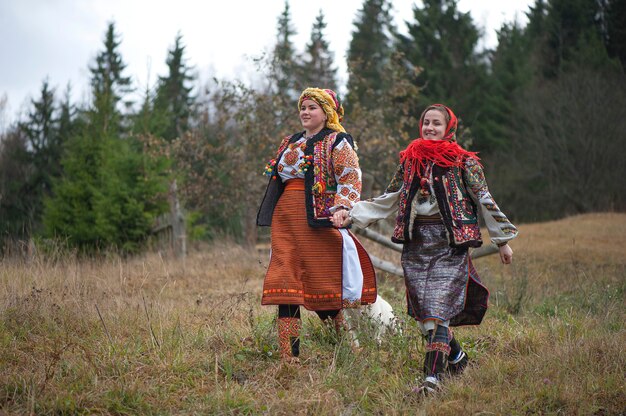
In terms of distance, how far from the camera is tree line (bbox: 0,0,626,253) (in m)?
13.5

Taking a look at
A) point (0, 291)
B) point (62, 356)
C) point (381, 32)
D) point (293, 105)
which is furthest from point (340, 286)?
point (381, 32)

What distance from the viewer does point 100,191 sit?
14766 millimetres

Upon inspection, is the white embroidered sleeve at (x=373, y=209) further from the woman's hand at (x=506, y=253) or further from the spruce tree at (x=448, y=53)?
the spruce tree at (x=448, y=53)

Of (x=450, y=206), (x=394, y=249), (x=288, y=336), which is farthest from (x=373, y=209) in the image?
(x=394, y=249)

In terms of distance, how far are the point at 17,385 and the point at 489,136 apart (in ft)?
82.0

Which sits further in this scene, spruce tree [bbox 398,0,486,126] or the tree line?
spruce tree [bbox 398,0,486,126]

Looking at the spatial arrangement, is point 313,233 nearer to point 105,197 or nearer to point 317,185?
point 317,185

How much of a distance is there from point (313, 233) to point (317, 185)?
1.05 ft

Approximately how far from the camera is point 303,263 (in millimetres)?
4145

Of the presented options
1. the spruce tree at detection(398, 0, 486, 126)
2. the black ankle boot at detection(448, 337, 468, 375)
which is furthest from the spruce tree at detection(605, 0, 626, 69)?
the black ankle boot at detection(448, 337, 468, 375)

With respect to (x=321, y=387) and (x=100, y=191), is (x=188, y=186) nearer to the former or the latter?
(x=100, y=191)

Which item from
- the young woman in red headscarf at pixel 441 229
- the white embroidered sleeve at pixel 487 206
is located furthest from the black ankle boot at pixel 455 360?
the white embroidered sleeve at pixel 487 206

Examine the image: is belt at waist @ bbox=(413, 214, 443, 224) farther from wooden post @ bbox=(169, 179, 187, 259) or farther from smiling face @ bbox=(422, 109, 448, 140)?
wooden post @ bbox=(169, 179, 187, 259)

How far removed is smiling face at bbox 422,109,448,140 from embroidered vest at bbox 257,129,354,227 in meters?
0.57
